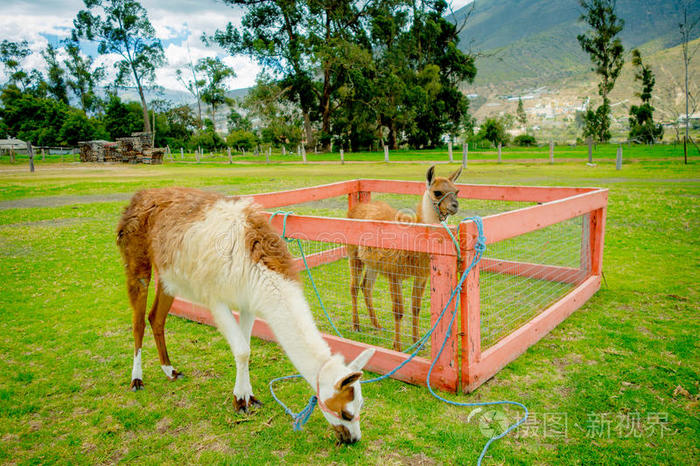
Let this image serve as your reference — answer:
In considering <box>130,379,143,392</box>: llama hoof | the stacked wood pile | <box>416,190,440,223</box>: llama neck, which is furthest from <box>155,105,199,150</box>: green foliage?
<box>130,379,143,392</box>: llama hoof

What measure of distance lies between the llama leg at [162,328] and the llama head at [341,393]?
6.67 feet

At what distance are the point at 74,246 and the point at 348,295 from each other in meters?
7.07

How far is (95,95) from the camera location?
82938 millimetres

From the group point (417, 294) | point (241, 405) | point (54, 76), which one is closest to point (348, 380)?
point (241, 405)

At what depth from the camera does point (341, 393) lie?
283 cm

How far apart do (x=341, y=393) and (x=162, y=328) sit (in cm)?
242

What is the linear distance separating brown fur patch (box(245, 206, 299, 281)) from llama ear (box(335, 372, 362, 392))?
910 millimetres

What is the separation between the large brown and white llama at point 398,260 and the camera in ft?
14.6

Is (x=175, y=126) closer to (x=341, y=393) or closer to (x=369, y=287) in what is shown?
(x=369, y=287)

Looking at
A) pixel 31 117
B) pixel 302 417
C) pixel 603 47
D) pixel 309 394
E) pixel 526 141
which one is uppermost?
pixel 603 47

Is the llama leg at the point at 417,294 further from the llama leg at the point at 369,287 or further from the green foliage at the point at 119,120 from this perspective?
the green foliage at the point at 119,120

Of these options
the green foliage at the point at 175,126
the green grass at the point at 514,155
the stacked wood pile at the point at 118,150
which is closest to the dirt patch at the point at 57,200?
the green grass at the point at 514,155

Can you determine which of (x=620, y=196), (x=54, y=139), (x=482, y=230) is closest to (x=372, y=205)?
(x=482, y=230)

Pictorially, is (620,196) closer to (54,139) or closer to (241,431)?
(241,431)
